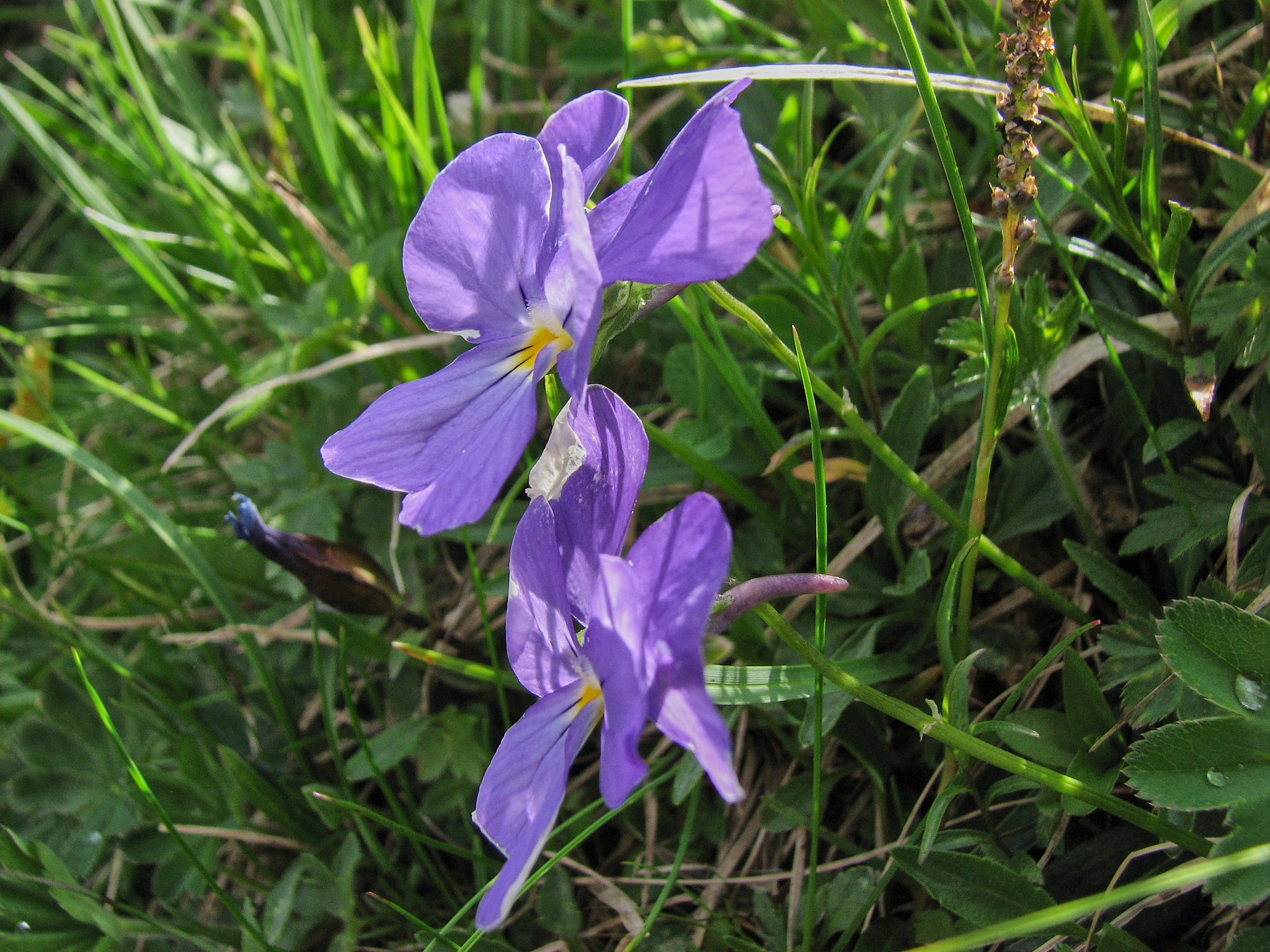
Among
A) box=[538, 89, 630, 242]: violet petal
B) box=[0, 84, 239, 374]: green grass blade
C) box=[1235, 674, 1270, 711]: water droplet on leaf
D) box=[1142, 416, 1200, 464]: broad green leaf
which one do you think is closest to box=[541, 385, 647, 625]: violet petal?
box=[538, 89, 630, 242]: violet petal

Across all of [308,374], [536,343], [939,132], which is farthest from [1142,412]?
[308,374]

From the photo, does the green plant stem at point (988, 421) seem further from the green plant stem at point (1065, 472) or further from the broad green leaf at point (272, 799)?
the broad green leaf at point (272, 799)

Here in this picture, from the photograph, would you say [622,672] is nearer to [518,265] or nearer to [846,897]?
[518,265]

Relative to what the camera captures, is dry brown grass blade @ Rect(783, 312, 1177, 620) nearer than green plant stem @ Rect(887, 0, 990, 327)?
No

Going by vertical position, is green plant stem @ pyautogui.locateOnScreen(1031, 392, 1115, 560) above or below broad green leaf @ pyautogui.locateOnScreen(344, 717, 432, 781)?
above

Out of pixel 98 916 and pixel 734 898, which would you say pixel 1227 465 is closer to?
pixel 734 898

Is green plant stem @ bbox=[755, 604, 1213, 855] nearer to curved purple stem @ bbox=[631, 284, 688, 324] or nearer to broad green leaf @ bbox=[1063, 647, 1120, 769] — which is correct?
broad green leaf @ bbox=[1063, 647, 1120, 769]
